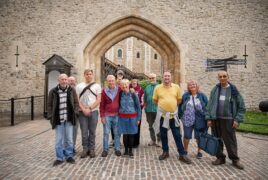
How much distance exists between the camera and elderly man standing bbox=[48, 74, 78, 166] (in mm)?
3836

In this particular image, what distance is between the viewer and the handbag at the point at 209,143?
369 cm

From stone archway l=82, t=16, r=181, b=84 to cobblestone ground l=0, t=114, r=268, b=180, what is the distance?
636 cm

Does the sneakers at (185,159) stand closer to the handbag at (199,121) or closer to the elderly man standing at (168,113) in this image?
the elderly man standing at (168,113)

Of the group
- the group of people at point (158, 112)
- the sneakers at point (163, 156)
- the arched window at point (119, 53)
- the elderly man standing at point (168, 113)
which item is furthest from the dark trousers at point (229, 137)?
the arched window at point (119, 53)

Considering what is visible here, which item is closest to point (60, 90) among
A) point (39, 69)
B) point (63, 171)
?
point (63, 171)

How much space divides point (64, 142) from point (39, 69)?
7267mm

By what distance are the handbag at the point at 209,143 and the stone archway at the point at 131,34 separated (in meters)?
7.02

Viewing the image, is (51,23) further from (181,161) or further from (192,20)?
(181,161)

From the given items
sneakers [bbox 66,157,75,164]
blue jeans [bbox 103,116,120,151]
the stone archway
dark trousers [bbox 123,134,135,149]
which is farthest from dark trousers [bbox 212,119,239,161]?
the stone archway

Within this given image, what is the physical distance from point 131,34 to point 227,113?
28.5ft

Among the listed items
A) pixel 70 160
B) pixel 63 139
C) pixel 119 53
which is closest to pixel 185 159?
pixel 70 160

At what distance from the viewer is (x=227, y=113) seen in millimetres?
3762

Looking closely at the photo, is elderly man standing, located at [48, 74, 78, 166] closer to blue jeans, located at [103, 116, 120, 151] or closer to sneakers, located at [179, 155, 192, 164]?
blue jeans, located at [103, 116, 120, 151]

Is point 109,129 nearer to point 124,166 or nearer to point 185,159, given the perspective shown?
point 124,166
